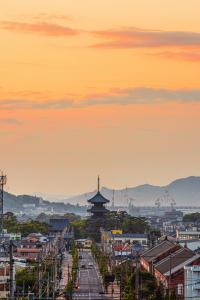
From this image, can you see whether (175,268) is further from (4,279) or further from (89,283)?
(89,283)

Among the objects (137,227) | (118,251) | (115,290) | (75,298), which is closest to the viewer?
(75,298)

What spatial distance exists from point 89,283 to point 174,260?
9.07m

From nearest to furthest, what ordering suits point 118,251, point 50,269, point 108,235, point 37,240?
point 50,269 < point 118,251 < point 37,240 < point 108,235

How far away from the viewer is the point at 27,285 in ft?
194

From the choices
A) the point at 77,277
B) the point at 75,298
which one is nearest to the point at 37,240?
the point at 77,277

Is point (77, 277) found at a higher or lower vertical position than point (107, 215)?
lower

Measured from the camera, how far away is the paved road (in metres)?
59.3

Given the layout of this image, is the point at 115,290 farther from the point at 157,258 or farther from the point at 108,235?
the point at 108,235

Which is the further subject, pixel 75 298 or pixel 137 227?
pixel 137 227

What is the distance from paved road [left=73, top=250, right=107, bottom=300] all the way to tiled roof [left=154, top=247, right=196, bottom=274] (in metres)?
3.20

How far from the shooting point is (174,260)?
63188 millimetres

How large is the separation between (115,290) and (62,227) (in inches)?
3287

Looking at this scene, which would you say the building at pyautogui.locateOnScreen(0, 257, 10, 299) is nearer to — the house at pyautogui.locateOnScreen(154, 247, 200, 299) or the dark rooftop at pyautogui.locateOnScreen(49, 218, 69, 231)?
the house at pyautogui.locateOnScreen(154, 247, 200, 299)

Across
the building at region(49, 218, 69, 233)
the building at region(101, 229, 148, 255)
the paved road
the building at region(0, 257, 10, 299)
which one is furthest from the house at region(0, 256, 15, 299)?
the building at region(49, 218, 69, 233)
